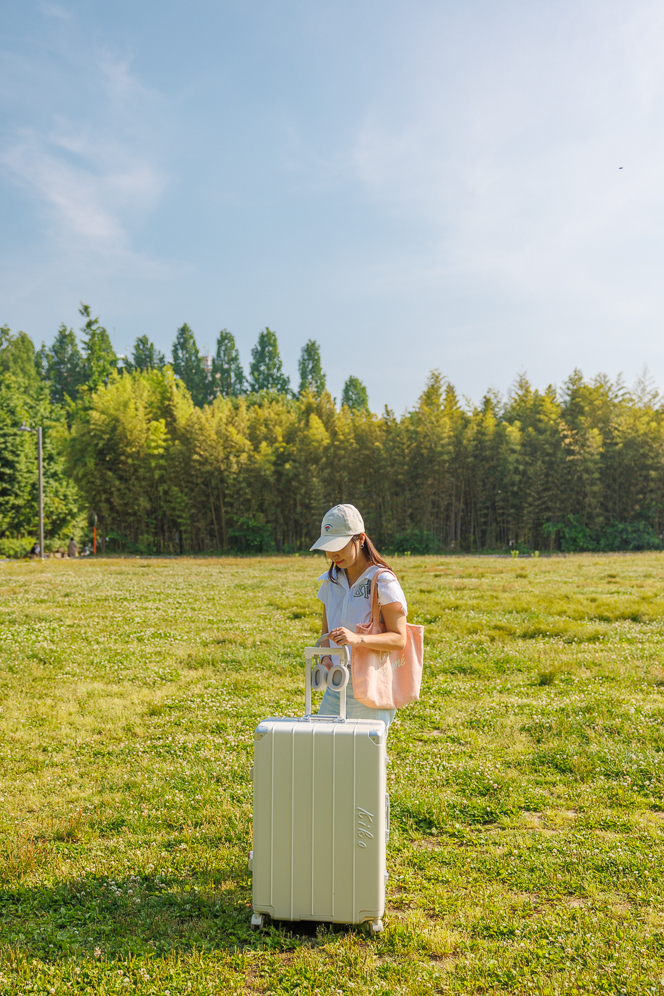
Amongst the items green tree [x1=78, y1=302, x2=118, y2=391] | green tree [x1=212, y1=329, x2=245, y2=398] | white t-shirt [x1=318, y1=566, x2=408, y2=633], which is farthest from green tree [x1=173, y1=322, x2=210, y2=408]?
white t-shirt [x1=318, y1=566, x2=408, y2=633]

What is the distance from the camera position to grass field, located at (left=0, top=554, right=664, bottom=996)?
2.92m

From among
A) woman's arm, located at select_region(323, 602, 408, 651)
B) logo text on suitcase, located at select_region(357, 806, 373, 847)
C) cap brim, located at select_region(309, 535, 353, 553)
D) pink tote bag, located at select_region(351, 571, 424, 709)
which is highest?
cap brim, located at select_region(309, 535, 353, 553)

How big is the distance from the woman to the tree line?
3476cm

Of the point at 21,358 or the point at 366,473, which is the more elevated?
the point at 21,358

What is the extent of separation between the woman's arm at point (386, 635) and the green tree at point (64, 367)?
90.3 metres

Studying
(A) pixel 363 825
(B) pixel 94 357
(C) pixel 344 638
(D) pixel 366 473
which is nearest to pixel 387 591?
(C) pixel 344 638

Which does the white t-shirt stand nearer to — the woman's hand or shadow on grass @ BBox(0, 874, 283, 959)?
the woman's hand

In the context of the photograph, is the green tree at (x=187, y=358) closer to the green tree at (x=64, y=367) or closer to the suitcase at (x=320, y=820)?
the green tree at (x=64, y=367)

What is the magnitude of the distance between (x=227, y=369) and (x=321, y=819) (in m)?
82.1

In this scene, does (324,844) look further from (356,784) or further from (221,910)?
(221,910)

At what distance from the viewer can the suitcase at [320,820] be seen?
2.93 metres

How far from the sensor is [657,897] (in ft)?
11.1

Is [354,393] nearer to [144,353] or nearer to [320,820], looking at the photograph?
[144,353]

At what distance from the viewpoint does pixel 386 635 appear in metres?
3.25
